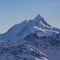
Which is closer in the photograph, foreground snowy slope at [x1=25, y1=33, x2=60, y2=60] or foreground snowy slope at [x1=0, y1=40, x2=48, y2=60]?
foreground snowy slope at [x1=0, y1=40, x2=48, y2=60]

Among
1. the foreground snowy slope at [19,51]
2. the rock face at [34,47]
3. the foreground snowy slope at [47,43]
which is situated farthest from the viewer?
the foreground snowy slope at [47,43]

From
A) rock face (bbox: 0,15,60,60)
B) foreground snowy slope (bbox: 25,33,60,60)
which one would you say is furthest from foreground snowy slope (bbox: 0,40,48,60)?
foreground snowy slope (bbox: 25,33,60,60)

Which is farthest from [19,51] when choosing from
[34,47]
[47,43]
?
[47,43]

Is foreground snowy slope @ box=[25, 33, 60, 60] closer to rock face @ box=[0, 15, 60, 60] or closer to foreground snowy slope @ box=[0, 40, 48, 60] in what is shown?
rock face @ box=[0, 15, 60, 60]

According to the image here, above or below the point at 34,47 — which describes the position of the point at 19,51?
below

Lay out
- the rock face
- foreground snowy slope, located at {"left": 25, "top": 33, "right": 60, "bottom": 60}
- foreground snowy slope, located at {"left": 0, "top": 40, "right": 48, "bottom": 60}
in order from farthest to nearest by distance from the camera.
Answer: foreground snowy slope, located at {"left": 25, "top": 33, "right": 60, "bottom": 60}, the rock face, foreground snowy slope, located at {"left": 0, "top": 40, "right": 48, "bottom": 60}

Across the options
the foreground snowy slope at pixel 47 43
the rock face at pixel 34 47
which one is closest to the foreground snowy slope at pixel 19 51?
the rock face at pixel 34 47

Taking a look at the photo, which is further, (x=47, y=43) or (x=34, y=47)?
(x=47, y=43)

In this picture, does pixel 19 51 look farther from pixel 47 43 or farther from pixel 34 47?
pixel 47 43

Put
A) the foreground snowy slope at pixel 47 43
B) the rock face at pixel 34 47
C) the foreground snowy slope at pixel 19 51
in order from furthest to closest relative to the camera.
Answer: the foreground snowy slope at pixel 47 43
the rock face at pixel 34 47
the foreground snowy slope at pixel 19 51

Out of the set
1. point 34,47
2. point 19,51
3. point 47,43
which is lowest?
point 19,51

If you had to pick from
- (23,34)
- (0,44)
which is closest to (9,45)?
(0,44)

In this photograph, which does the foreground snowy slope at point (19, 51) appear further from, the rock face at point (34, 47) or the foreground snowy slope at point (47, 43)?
the foreground snowy slope at point (47, 43)

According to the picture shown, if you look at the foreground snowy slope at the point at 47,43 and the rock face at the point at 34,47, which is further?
the foreground snowy slope at the point at 47,43
